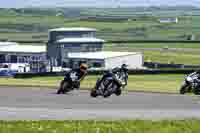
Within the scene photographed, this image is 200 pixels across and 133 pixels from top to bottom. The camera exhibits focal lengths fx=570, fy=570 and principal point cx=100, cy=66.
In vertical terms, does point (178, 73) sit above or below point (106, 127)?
below

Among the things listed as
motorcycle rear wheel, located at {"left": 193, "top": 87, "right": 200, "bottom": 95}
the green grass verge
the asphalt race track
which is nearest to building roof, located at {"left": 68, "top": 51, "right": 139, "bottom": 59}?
the green grass verge

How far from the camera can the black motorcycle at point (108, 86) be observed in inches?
742

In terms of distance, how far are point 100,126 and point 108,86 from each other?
323 inches

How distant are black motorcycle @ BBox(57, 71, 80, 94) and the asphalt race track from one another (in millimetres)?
248

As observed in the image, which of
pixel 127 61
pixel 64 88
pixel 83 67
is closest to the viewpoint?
pixel 64 88

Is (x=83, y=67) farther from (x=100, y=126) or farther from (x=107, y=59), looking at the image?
(x=107, y=59)

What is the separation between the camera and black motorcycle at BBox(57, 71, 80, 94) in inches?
783

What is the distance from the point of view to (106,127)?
10805 millimetres

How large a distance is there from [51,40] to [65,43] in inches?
79.5

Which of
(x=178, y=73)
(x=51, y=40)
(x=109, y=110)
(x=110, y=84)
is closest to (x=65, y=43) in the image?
(x=51, y=40)

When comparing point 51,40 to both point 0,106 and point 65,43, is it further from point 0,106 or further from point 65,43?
point 0,106

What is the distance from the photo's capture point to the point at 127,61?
223ft

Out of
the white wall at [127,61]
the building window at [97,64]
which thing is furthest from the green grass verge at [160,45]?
the building window at [97,64]

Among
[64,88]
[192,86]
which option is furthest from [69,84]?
[192,86]
